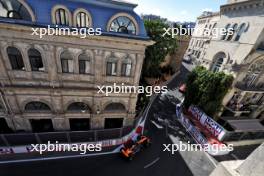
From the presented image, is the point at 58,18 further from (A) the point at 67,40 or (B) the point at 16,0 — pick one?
(B) the point at 16,0

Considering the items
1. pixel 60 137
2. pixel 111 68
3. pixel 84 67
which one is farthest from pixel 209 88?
pixel 60 137

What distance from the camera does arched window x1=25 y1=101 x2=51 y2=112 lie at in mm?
16344

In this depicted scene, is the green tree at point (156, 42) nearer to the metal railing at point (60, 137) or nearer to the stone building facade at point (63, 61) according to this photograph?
the stone building facade at point (63, 61)

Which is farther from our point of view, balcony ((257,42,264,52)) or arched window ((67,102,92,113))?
balcony ((257,42,264,52))

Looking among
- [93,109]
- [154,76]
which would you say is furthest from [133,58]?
[154,76]

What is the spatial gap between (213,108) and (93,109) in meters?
18.4

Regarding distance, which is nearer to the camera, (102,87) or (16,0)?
(16,0)

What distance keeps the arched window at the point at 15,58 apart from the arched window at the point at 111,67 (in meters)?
8.33

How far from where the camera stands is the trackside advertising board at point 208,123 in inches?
811

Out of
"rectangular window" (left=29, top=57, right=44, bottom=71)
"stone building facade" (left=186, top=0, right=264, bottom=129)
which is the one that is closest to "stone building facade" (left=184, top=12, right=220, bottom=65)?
"stone building facade" (left=186, top=0, right=264, bottom=129)

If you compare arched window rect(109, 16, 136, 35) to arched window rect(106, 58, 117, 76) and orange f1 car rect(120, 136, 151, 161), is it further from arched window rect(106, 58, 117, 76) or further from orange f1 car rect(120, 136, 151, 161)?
orange f1 car rect(120, 136, 151, 161)

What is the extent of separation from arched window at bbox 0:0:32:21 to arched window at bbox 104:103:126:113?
12.1m

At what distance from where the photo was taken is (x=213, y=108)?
74.4 feet

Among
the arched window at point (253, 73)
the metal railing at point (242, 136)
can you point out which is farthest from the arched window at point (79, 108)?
the arched window at point (253, 73)
